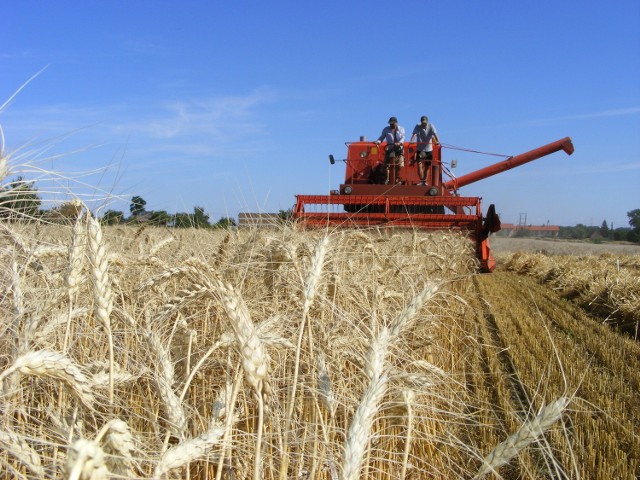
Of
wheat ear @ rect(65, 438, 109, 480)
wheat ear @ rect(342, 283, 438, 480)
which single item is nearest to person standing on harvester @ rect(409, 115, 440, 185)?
wheat ear @ rect(342, 283, 438, 480)

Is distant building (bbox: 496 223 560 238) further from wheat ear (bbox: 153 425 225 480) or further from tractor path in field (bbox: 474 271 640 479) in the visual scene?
wheat ear (bbox: 153 425 225 480)

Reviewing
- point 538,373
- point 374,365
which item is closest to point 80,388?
point 374,365

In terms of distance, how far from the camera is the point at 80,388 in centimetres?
133

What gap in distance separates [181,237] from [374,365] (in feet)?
10.1

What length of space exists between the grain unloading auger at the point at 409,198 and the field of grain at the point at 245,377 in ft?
19.1

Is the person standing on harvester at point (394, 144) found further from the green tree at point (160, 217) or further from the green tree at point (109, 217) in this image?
the green tree at point (109, 217)

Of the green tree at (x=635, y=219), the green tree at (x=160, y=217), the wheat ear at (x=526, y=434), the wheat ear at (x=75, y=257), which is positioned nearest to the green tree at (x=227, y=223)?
the green tree at (x=160, y=217)

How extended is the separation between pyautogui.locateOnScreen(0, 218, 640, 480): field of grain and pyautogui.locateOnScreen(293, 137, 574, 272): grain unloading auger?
5.81 m

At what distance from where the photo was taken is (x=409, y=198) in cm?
1137

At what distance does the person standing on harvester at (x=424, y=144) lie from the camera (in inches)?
506

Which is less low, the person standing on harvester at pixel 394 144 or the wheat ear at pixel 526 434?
the person standing on harvester at pixel 394 144

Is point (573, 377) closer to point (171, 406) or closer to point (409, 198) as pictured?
point (171, 406)

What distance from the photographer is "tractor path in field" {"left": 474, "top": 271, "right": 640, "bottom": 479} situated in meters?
2.88

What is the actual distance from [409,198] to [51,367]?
10464 millimetres
